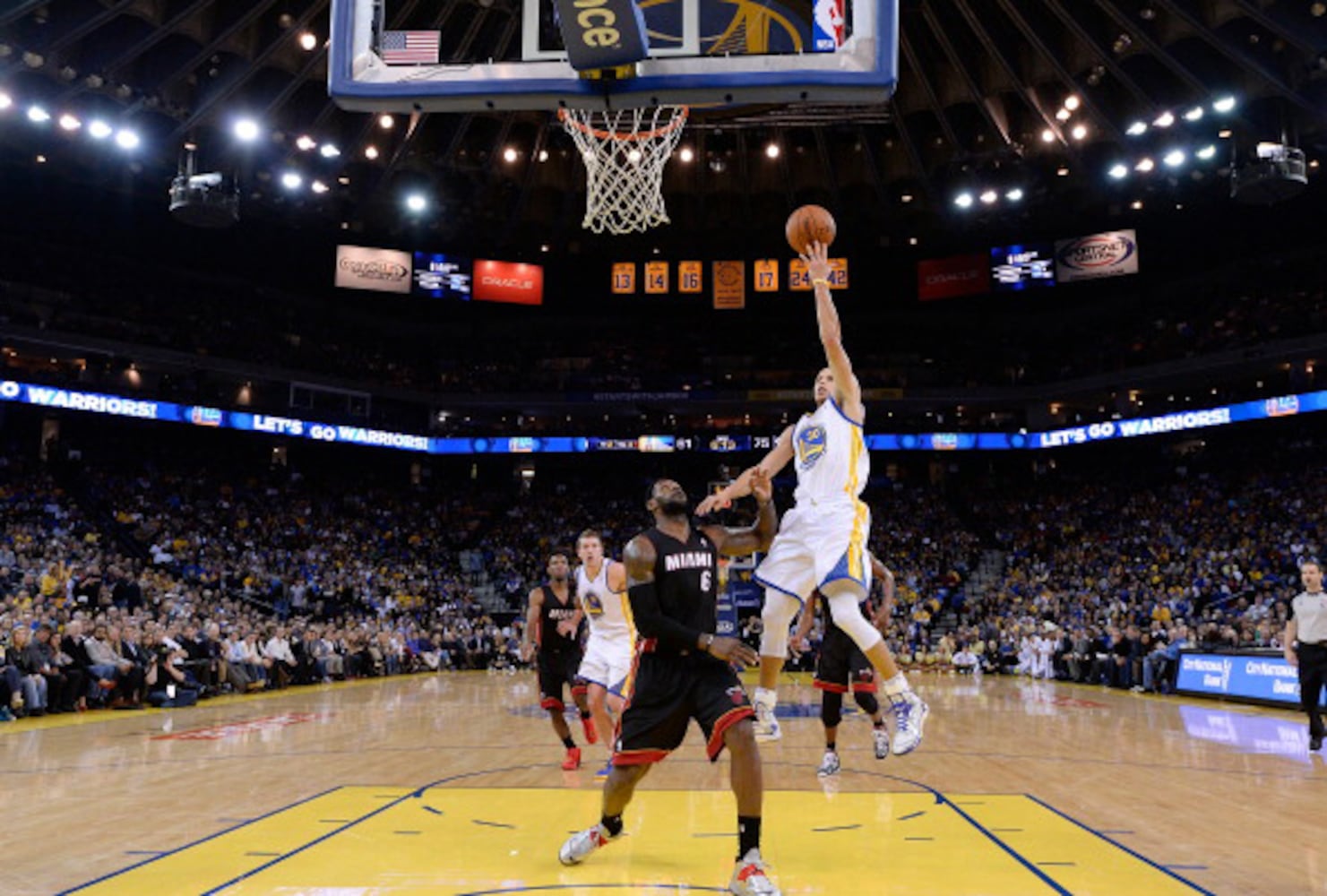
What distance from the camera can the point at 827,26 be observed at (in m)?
6.61

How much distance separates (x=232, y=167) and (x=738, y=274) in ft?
52.6

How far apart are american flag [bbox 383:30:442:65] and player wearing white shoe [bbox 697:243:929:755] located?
287cm

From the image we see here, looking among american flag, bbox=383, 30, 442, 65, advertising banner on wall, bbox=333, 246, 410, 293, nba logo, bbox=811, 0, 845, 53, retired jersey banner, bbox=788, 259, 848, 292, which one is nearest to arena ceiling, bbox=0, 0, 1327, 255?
advertising banner on wall, bbox=333, 246, 410, 293

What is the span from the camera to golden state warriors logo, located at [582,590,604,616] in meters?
9.23

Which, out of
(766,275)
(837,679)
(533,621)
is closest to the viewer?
(837,679)

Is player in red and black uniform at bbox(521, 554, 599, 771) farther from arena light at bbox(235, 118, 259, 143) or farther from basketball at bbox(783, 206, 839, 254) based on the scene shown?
arena light at bbox(235, 118, 259, 143)

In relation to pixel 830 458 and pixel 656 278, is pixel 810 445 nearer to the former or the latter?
pixel 830 458

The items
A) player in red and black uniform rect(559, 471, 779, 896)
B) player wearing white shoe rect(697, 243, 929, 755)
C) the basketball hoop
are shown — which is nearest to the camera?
player in red and black uniform rect(559, 471, 779, 896)

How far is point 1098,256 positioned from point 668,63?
30.0m

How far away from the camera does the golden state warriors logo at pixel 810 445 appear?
23.3 ft

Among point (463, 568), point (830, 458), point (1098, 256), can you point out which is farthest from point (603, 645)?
point (1098, 256)

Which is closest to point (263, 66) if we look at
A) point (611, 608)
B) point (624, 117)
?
point (624, 117)

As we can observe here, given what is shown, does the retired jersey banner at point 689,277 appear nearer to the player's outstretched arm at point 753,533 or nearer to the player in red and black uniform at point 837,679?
the player in red and black uniform at point 837,679

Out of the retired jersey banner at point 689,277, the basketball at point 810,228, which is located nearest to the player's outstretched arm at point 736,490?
the basketball at point 810,228
